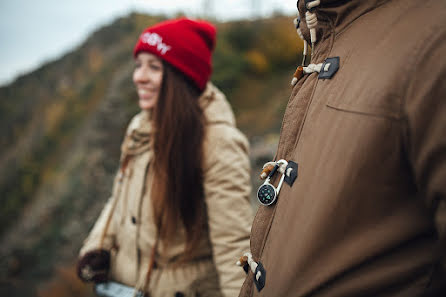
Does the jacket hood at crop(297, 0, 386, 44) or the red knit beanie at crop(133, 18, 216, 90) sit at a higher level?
the jacket hood at crop(297, 0, 386, 44)

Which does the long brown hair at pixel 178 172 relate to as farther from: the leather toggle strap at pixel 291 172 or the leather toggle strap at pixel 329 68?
the leather toggle strap at pixel 329 68

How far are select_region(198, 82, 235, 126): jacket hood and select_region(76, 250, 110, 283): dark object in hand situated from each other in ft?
4.18

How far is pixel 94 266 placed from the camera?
207cm

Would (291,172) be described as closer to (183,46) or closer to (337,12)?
(337,12)

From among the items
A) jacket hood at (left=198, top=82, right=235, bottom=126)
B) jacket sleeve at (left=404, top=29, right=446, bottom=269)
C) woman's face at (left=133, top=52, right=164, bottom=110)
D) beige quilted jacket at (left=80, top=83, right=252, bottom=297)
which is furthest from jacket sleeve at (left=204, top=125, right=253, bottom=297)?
jacket sleeve at (left=404, top=29, right=446, bottom=269)

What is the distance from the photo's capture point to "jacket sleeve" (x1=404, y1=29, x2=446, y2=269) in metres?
0.58

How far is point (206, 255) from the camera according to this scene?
6.44ft

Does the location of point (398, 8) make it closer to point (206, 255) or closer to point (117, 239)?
point (206, 255)

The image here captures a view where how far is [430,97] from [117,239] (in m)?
2.17

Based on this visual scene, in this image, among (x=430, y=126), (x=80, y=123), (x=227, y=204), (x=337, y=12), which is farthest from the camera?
(x=80, y=123)

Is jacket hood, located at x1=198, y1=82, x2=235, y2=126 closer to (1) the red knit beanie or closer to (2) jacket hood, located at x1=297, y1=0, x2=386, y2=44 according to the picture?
(1) the red knit beanie

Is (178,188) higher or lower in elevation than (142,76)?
lower

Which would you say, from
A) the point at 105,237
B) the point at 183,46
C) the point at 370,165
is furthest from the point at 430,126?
the point at 105,237

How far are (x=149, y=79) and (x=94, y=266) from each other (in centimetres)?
141
